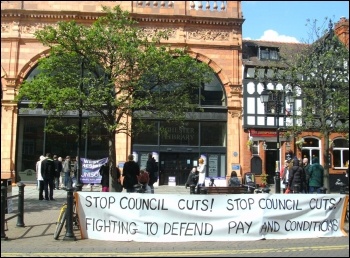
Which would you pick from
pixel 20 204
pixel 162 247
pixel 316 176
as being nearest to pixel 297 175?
pixel 316 176

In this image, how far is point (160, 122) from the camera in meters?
25.0

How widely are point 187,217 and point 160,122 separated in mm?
16984

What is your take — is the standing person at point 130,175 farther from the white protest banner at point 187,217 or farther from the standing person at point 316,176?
the standing person at point 316,176

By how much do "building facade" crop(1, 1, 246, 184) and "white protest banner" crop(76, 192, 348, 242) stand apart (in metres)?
16.2

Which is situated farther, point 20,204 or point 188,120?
point 188,120

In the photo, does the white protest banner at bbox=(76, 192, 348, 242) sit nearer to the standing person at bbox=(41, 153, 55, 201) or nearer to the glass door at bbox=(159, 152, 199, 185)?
the standing person at bbox=(41, 153, 55, 201)

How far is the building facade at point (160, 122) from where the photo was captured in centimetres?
2444

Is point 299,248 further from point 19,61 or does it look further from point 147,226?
point 19,61

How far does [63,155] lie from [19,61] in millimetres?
6299

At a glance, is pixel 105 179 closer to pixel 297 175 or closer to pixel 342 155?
pixel 297 175

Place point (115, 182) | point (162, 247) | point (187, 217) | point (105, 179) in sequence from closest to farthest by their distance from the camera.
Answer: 1. point (162, 247)
2. point (187, 217)
3. point (115, 182)
4. point (105, 179)

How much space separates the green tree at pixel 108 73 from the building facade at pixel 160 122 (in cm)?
936

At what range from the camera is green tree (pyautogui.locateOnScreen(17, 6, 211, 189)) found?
14117 millimetres

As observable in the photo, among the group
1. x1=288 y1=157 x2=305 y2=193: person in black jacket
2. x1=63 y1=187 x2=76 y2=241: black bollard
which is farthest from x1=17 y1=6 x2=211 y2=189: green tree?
x1=63 y1=187 x2=76 y2=241: black bollard
